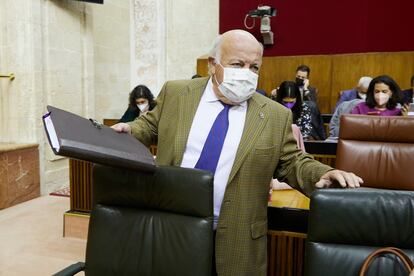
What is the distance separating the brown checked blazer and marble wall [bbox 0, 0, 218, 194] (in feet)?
9.80

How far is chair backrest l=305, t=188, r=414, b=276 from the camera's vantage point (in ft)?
3.49

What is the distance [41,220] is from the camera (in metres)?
3.42

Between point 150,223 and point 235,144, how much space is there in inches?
15.6

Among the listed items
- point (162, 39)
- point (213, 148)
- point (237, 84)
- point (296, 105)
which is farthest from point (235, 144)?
point (162, 39)

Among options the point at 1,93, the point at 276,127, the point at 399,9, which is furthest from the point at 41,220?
the point at 399,9

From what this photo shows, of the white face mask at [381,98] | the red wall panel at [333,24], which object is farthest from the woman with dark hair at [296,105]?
the red wall panel at [333,24]

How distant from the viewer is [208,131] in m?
1.40

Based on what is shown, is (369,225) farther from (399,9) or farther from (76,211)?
(399,9)

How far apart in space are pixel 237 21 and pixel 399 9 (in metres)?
2.55

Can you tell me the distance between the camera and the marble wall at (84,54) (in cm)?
396

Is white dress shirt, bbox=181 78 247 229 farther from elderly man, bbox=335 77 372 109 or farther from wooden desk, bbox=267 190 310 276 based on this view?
elderly man, bbox=335 77 372 109

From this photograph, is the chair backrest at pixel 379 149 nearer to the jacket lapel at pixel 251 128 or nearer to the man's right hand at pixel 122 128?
the jacket lapel at pixel 251 128

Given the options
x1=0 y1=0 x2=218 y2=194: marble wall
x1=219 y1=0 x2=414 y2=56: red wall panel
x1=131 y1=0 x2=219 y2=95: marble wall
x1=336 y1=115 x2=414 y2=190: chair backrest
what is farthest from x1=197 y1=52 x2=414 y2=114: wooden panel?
x1=336 y1=115 x2=414 y2=190: chair backrest

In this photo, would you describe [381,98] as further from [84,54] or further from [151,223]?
[84,54]
